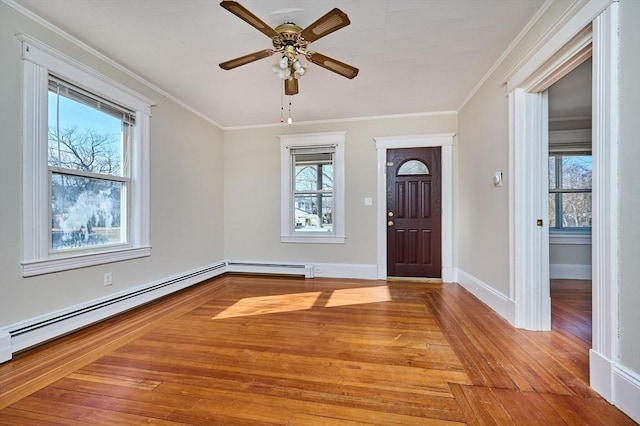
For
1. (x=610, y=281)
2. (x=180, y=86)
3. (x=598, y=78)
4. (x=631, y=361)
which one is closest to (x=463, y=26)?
(x=598, y=78)

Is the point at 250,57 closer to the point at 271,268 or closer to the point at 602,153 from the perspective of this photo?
the point at 602,153

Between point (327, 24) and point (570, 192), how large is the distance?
4.91m

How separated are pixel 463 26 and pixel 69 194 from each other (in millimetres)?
3697

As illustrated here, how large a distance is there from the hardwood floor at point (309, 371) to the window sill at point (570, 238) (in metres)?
1.90

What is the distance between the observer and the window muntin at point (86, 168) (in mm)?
2418

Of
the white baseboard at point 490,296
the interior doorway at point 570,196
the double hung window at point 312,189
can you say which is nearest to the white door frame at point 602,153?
the white baseboard at point 490,296

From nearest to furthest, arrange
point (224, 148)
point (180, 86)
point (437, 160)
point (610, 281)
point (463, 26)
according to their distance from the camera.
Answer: point (610, 281) → point (463, 26) → point (180, 86) → point (437, 160) → point (224, 148)

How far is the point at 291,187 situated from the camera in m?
4.78

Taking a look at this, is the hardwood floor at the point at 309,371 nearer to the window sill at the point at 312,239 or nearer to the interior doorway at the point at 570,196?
the window sill at the point at 312,239

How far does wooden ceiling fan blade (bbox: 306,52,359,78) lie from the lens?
7.48 ft

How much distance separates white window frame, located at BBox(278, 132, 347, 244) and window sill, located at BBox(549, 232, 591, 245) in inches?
134

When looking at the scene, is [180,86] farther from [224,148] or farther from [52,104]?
[224,148]

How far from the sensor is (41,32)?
2.25 metres

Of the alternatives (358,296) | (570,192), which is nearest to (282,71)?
(358,296)
